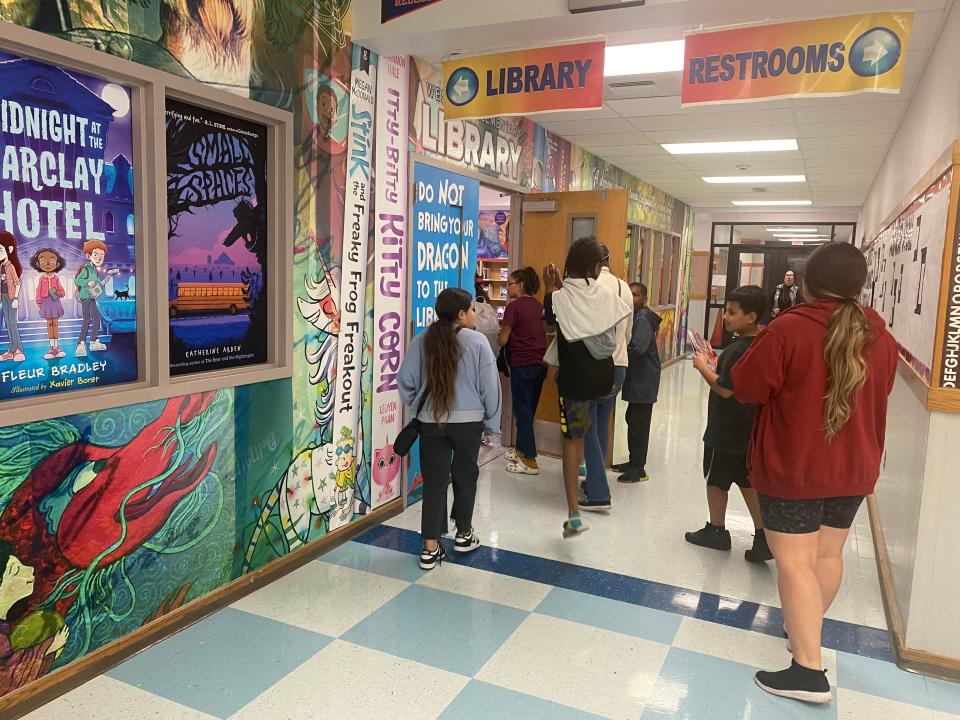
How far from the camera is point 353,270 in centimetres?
376

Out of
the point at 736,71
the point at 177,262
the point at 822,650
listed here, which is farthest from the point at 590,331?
the point at 177,262

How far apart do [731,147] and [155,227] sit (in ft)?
20.5

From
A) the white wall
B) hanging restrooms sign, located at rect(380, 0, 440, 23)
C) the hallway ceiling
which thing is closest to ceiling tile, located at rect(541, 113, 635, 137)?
the hallway ceiling

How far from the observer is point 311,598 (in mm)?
3182

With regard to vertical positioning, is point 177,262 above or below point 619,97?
below

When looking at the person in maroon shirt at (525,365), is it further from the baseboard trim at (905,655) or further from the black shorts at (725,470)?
the baseboard trim at (905,655)

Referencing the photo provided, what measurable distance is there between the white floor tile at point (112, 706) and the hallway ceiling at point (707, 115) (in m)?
2.99

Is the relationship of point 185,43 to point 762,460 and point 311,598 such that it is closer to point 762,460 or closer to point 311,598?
point 311,598

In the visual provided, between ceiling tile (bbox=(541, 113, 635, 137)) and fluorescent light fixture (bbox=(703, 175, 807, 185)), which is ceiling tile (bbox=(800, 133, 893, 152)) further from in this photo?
fluorescent light fixture (bbox=(703, 175, 807, 185))

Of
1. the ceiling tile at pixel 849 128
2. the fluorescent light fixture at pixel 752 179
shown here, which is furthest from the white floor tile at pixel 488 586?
the fluorescent light fixture at pixel 752 179

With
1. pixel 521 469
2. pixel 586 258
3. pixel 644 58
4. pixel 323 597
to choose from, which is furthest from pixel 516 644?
pixel 644 58

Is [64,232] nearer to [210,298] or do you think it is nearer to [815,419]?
[210,298]

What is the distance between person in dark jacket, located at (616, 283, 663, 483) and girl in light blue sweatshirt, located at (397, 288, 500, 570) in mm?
1733

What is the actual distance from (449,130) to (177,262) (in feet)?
7.98
